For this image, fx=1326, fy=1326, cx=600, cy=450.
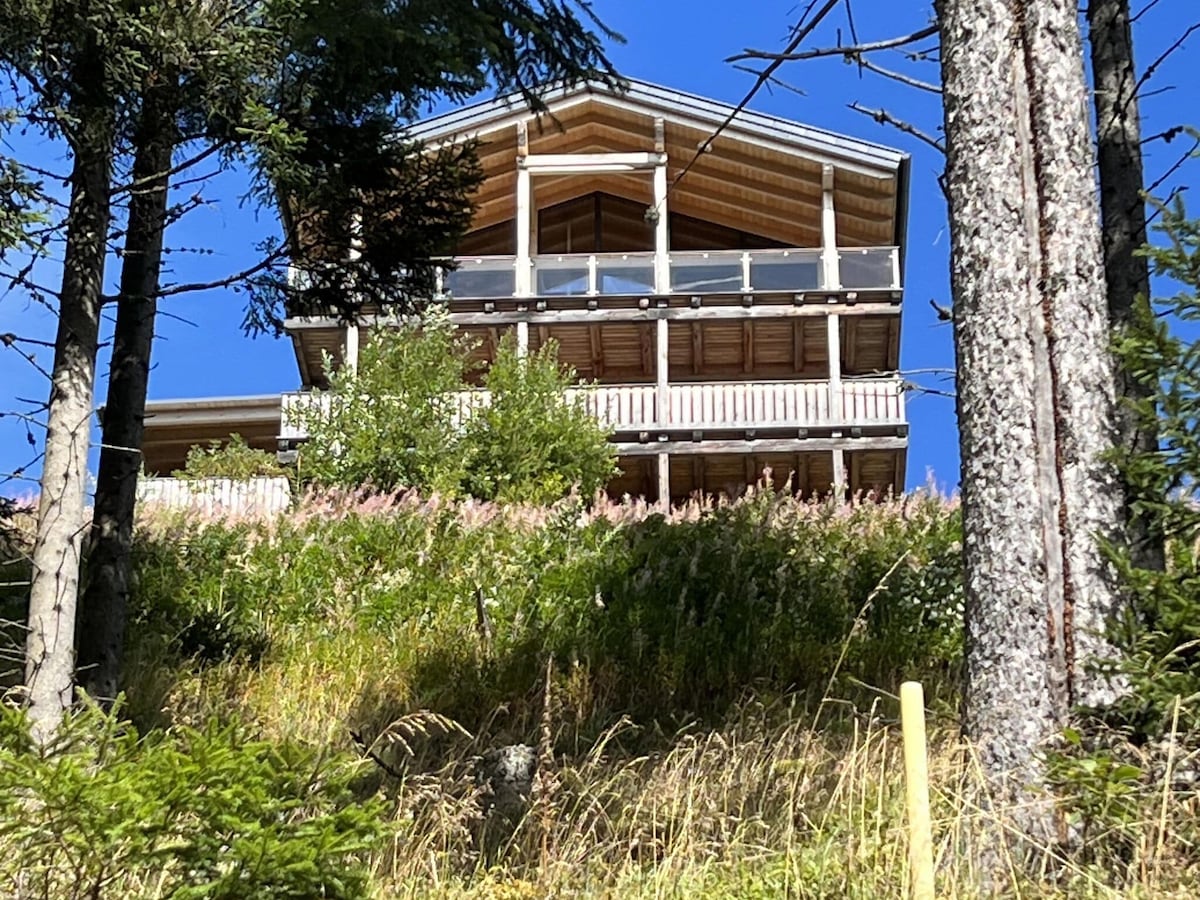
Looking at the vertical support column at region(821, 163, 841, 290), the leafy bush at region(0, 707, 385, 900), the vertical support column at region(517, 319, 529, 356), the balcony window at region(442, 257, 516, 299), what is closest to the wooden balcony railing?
the vertical support column at region(517, 319, 529, 356)

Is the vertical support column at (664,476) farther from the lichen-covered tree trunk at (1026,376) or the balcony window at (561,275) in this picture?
the lichen-covered tree trunk at (1026,376)

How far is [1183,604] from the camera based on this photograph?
3.84 meters

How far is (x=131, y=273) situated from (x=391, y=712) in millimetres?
2781

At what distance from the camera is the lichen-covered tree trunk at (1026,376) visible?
4.26 metres

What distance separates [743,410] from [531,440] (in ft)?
23.6

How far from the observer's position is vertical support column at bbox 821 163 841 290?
2350 centimetres

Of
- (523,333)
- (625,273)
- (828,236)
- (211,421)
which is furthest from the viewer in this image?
(211,421)

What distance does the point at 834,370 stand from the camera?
22.8 m

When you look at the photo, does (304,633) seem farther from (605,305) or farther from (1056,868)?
(605,305)

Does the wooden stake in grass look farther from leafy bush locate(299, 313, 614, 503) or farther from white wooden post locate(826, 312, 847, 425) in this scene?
white wooden post locate(826, 312, 847, 425)

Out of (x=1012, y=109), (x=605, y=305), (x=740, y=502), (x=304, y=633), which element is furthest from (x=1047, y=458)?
(x=605, y=305)

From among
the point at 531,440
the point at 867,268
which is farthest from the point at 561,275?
the point at 531,440

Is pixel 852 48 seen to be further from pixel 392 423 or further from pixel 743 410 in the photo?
pixel 743 410

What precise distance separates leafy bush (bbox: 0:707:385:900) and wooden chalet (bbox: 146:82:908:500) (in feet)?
57.1
